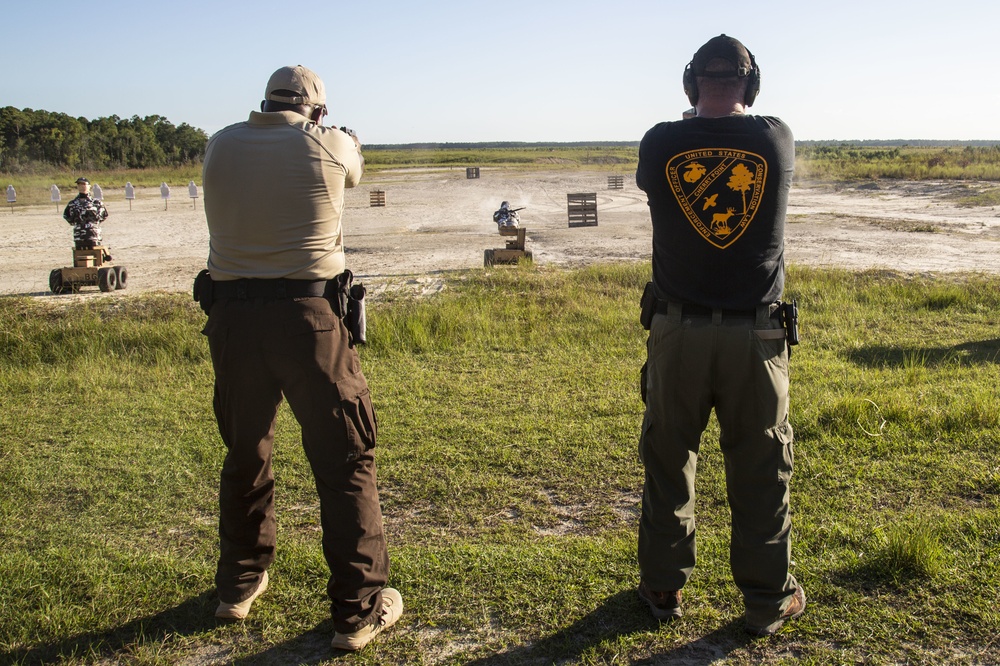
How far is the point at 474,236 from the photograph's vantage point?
20.9 meters

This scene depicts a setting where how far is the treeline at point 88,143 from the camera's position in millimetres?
52469

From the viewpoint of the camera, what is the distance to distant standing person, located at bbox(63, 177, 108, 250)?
42.5ft

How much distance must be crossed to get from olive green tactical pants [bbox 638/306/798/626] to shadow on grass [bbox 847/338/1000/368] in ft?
15.7

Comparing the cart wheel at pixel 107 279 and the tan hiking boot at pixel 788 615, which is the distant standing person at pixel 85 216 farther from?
the tan hiking boot at pixel 788 615

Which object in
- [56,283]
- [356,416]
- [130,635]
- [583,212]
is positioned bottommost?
[130,635]

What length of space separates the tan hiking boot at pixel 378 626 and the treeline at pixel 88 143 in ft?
171

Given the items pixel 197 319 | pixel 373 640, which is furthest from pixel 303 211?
pixel 197 319

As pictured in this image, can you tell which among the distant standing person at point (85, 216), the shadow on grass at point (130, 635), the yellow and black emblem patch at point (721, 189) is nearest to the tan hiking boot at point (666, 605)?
the yellow and black emblem patch at point (721, 189)

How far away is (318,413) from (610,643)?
138 centimetres

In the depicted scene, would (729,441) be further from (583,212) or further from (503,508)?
(583,212)

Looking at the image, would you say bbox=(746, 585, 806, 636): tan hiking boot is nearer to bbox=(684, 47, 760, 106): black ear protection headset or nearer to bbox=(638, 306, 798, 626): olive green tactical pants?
bbox=(638, 306, 798, 626): olive green tactical pants

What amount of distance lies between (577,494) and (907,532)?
1.65 m

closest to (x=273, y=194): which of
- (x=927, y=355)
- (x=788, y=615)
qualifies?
(x=788, y=615)

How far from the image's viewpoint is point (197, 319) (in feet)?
31.2
